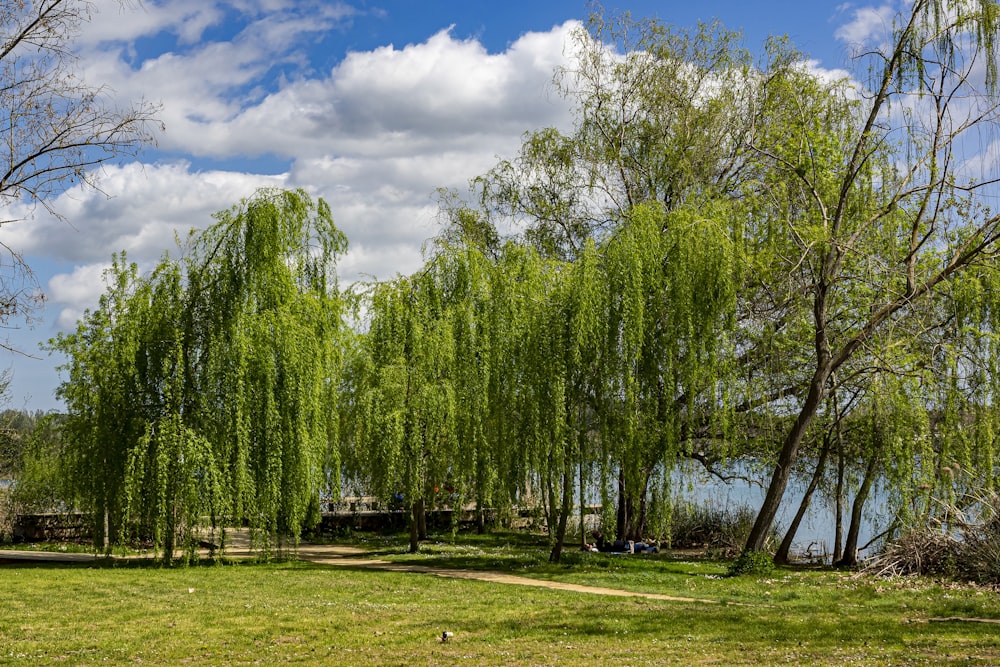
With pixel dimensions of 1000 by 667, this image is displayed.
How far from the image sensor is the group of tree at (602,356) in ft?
59.2

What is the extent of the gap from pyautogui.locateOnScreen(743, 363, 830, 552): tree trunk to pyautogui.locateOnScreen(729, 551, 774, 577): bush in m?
0.25

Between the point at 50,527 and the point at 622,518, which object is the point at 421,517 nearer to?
the point at 622,518

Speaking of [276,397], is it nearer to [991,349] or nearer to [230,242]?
[230,242]

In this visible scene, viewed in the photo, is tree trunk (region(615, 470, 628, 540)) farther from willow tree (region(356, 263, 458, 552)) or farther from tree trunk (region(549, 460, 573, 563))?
willow tree (region(356, 263, 458, 552))

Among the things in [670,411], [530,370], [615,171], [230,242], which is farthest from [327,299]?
[615,171]

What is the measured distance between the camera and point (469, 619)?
12.1 m

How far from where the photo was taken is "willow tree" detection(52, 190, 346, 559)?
1780cm

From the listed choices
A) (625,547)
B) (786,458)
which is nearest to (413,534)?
(625,547)

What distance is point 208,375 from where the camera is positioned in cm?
1817

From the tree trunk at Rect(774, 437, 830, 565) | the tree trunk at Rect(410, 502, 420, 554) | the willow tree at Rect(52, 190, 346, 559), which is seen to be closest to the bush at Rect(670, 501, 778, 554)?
the tree trunk at Rect(774, 437, 830, 565)

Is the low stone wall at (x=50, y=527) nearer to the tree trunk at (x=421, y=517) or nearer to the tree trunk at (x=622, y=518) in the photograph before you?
the tree trunk at (x=421, y=517)

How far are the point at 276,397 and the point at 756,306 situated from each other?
1045 cm

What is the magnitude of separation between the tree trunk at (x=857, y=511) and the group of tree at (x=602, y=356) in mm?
56

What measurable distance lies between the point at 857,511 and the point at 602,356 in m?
7.01
